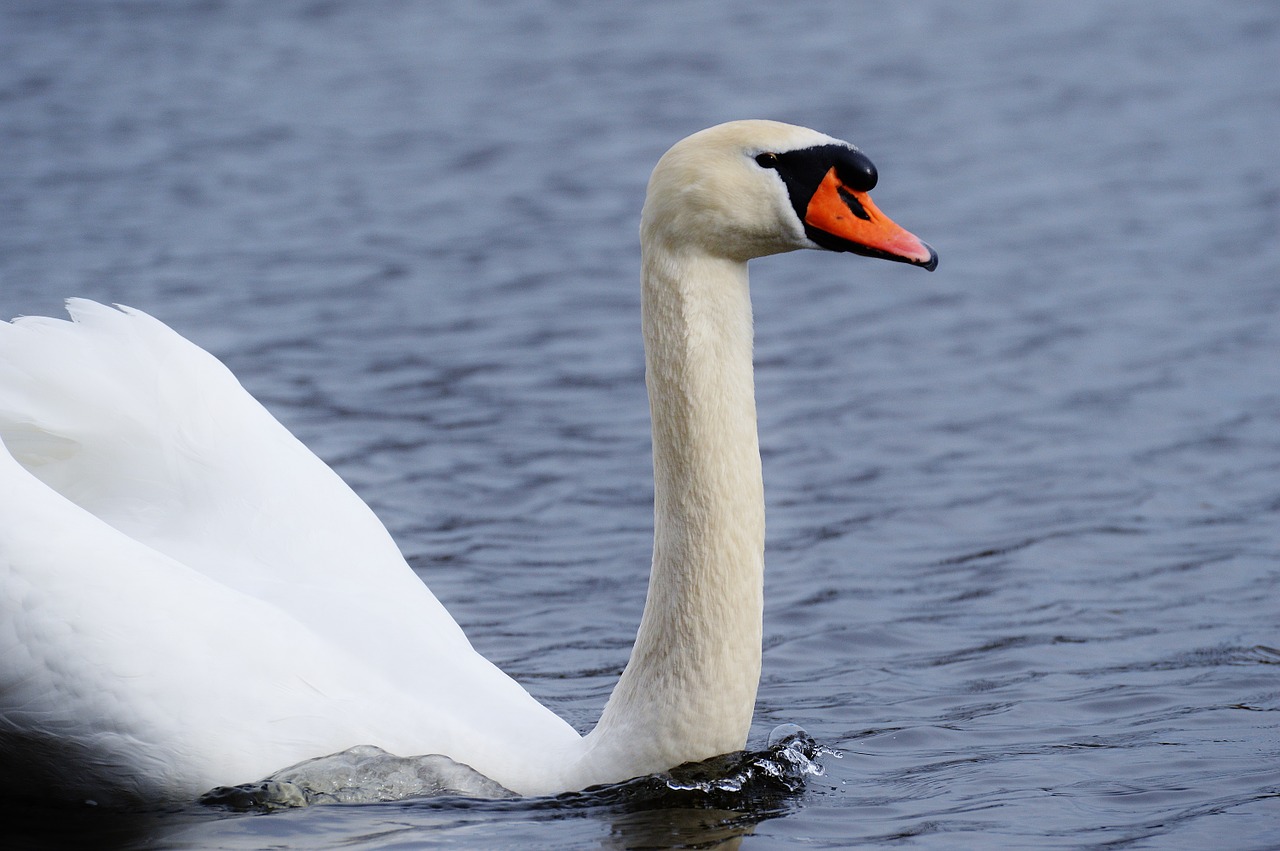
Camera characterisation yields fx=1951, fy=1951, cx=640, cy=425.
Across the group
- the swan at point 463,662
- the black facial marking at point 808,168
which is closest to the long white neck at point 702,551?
the swan at point 463,662

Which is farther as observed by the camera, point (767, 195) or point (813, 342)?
point (813, 342)

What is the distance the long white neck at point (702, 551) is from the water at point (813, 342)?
0.73ft

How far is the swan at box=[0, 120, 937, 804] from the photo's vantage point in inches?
188

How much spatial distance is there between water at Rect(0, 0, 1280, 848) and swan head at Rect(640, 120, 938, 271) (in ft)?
4.81

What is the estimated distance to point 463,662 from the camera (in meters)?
5.29

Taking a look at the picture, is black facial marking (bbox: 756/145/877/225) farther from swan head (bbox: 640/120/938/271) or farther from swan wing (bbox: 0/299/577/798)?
swan wing (bbox: 0/299/577/798)

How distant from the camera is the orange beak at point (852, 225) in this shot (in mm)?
4762

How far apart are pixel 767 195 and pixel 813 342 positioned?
5401 millimetres

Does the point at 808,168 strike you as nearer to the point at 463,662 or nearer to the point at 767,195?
the point at 767,195

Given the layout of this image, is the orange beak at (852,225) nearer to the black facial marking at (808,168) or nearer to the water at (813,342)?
the black facial marking at (808,168)

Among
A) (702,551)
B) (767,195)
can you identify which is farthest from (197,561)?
(767,195)

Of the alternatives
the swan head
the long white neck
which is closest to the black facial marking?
the swan head

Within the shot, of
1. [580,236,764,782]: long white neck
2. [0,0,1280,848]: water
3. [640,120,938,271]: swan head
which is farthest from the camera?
[0,0,1280,848]: water

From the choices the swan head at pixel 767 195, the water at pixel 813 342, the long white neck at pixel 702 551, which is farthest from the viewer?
the water at pixel 813 342
